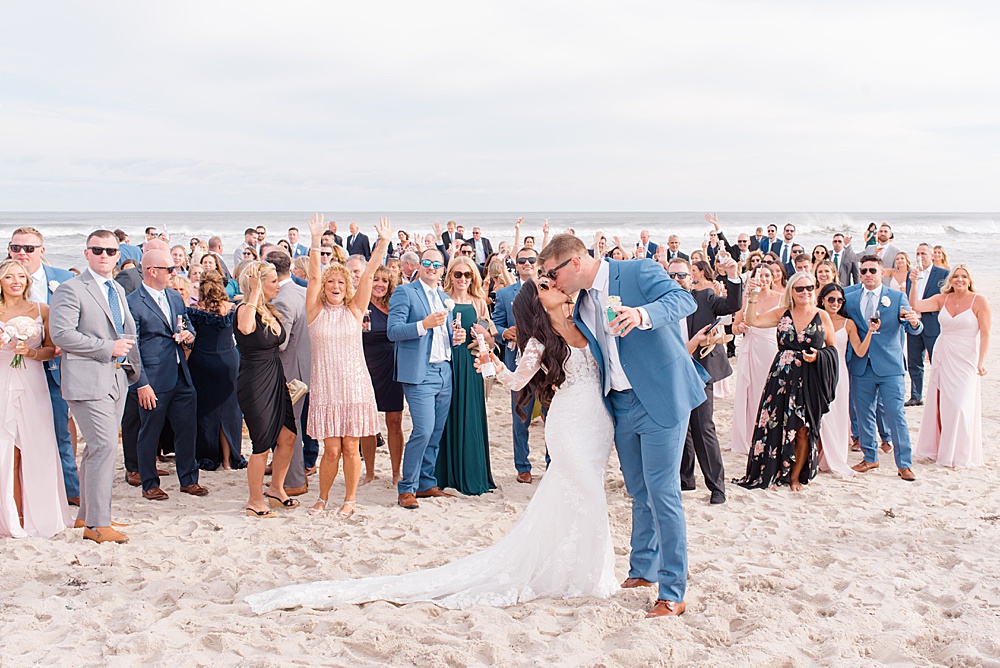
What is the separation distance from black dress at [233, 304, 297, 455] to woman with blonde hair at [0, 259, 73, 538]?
4.26 feet

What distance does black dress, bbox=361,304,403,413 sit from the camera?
675 centimetres

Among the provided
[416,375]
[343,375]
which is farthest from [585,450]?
[343,375]

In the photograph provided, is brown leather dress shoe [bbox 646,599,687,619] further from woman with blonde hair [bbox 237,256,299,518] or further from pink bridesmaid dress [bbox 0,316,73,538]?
pink bridesmaid dress [bbox 0,316,73,538]

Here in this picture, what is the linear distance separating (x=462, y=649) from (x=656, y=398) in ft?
4.94

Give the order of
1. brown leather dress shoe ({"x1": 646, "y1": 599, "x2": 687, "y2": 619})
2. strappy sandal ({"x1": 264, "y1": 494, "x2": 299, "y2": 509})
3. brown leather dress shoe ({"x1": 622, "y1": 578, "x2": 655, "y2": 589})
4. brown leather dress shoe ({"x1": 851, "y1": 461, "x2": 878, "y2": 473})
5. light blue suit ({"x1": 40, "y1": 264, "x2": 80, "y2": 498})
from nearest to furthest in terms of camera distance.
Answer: brown leather dress shoe ({"x1": 646, "y1": 599, "x2": 687, "y2": 619}) → brown leather dress shoe ({"x1": 622, "y1": 578, "x2": 655, "y2": 589}) → light blue suit ({"x1": 40, "y1": 264, "x2": 80, "y2": 498}) → strappy sandal ({"x1": 264, "y1": 494, "x2": 299, "y2": 509}) → brown leather dress shoe ({"x1": 851, "y1": 461, "x2": 878, "y2": 473})

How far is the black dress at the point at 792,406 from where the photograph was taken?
6352 millimetres

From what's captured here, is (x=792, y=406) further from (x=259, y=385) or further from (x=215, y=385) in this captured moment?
(x=215, y=385)

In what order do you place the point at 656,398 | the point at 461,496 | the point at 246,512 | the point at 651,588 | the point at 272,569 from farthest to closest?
the point at 461,496, the point at 246,512, the point at 272,569, the point at 651,588, the point at 656,398

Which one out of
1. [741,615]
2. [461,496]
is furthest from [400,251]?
[741,615]

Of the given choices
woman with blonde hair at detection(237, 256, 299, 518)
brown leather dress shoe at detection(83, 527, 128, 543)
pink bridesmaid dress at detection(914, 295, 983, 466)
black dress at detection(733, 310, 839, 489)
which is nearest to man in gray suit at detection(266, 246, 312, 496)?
woman with blonde hair at detection(237, 256, 299, 518)

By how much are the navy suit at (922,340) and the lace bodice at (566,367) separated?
710 cm

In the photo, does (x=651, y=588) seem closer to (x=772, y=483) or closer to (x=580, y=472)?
(x=580, y=472)

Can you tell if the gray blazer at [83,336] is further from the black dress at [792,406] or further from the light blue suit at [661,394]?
the black dress at [792,406]

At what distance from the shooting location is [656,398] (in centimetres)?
379
